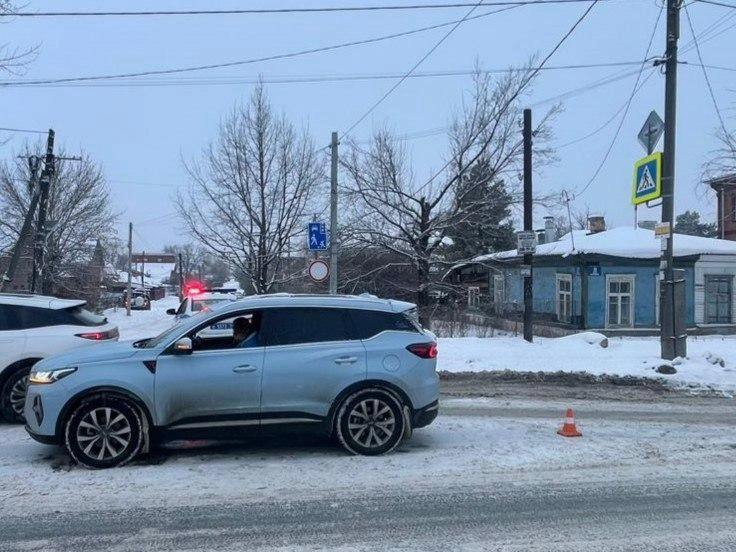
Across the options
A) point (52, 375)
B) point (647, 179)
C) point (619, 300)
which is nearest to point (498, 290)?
point (619, 300)

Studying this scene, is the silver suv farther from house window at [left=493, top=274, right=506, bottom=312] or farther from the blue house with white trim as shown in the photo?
house window at [left=493, top=274, right=506, bottom=312]

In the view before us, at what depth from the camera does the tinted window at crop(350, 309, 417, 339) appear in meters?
7.17

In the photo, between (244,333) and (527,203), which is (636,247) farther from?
(244,333)

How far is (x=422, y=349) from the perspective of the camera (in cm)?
715

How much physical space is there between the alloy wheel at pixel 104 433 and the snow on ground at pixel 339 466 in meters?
0.21

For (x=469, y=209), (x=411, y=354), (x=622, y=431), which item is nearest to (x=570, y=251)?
(x=469, y=209)

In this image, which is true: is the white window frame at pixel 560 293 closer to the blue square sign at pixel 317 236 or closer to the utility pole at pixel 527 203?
the utility pole at pixel 527 203

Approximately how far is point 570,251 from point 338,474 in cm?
2424

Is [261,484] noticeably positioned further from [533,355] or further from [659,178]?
[659,178]

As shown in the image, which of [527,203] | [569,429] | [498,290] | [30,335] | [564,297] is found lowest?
[569,429]

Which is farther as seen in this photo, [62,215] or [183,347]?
[62,215]

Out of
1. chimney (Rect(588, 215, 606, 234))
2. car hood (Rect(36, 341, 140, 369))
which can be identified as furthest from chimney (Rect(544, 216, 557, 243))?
car hood (Rect(36, 341, 140, 369))

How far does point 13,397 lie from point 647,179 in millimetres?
12312

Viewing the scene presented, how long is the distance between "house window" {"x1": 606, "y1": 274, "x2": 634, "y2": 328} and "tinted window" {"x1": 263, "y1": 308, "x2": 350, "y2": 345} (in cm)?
2343
